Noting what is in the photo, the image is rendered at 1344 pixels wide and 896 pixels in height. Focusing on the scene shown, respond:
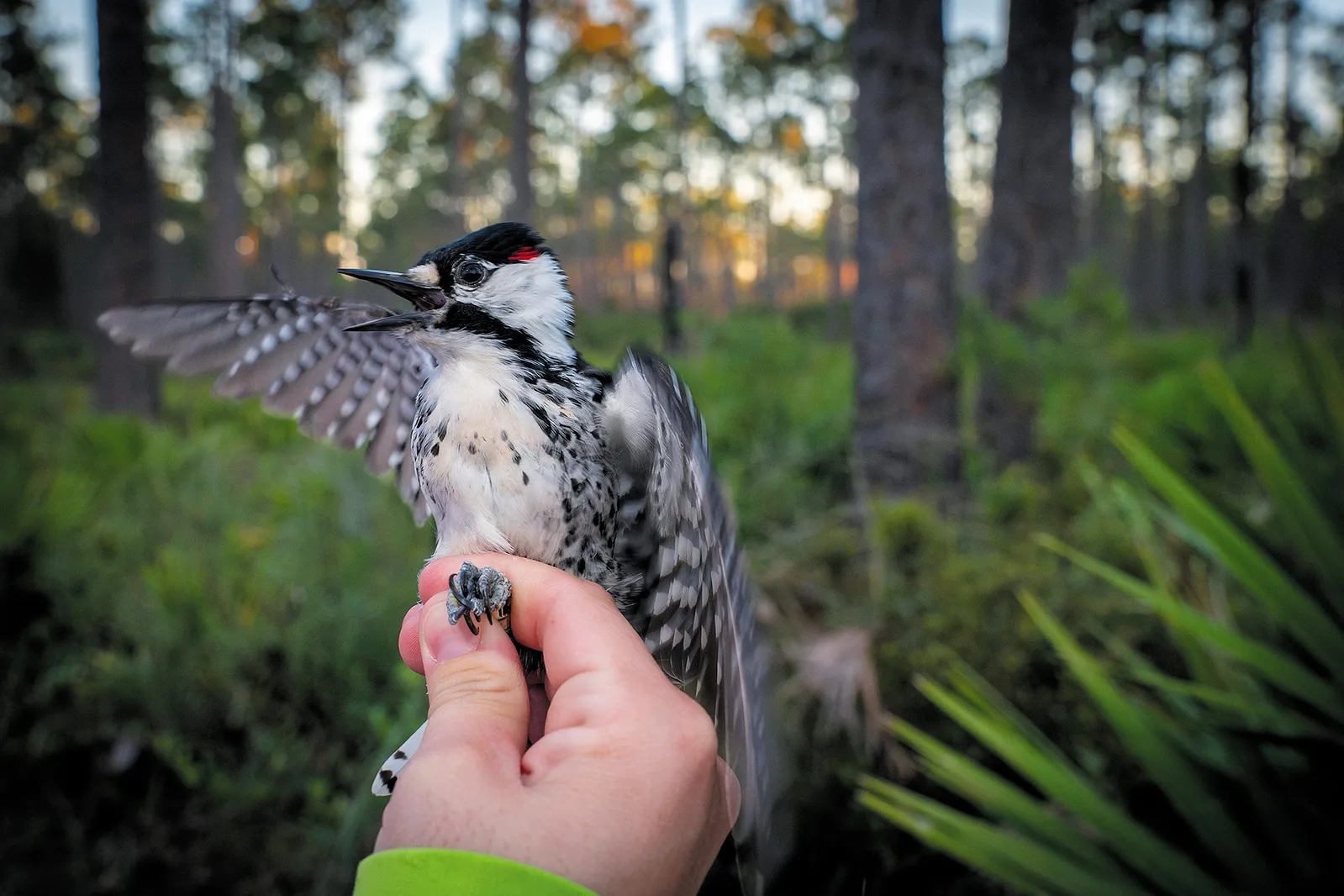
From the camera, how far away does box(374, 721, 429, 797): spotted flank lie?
2.72ft

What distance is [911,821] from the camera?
6.41 ft

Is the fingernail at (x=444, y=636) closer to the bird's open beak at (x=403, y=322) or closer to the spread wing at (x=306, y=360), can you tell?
the spread wing at (x=306, y=360)

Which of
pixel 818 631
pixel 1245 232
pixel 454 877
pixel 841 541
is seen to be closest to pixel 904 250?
pixel 841 541

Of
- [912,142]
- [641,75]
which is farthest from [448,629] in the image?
[912,142]

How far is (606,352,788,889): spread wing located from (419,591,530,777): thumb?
165 mm

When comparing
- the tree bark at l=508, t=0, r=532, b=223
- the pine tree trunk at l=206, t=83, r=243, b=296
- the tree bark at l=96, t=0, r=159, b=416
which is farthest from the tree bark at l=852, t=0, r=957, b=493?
the pine tree trunk at l=206, t=83, r=243, b=296

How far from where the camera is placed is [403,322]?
794mm

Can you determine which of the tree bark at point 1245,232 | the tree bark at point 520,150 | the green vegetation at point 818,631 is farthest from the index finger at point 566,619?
the tree bark at point 1245,232

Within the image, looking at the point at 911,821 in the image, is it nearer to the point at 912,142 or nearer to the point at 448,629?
the point at 448,629

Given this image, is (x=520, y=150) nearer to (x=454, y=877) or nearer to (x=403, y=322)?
(x=403, y=322)

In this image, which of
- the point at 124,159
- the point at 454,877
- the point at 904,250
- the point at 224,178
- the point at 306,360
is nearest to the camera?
the point at 454,877

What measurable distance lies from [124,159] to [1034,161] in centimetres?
686

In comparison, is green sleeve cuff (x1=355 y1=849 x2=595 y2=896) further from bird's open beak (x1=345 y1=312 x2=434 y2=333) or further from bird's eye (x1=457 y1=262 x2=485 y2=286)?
bird's eye (x1=457 y1=262 x2=485 y2=286)

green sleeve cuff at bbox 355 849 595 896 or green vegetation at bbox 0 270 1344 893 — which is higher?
green sleeve cuff at bbox 355 849 595 896
